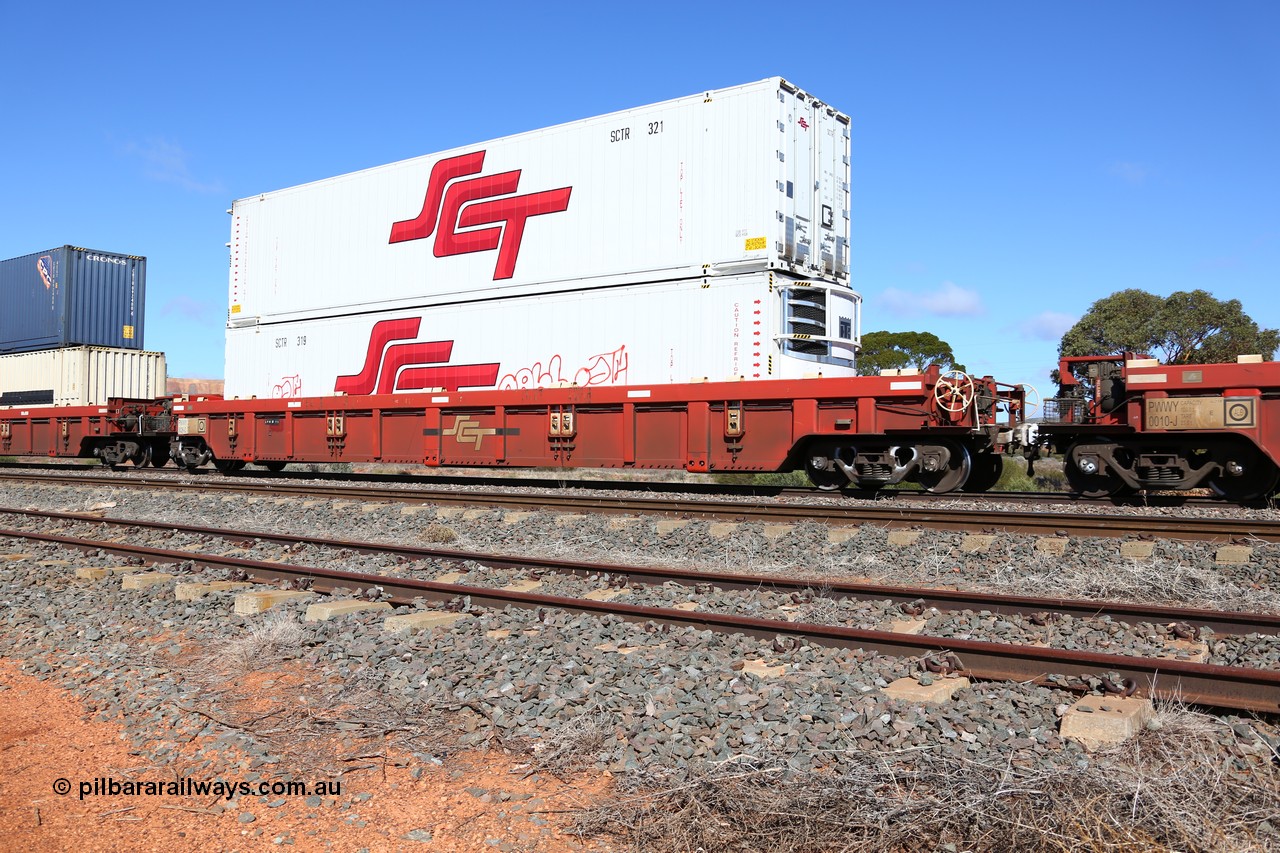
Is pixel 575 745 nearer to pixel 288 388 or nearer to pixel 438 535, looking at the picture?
pixel 438 535

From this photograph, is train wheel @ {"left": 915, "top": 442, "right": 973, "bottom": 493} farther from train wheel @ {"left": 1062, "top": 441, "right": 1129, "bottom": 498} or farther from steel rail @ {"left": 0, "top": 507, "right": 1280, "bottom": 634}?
steel rail @ {"left": 0, "top": 507, "right": 1280, "bottom": 634}

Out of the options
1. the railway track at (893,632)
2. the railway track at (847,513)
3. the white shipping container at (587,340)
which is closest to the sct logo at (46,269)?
the white shipping container at (587,340)

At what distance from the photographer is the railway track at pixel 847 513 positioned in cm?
870

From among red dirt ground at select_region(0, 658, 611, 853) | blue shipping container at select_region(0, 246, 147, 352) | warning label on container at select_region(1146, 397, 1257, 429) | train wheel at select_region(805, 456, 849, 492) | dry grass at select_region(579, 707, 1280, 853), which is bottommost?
red dirt ground at select_region(0, 658, 611, 853)

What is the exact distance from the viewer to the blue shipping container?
24.9 metres

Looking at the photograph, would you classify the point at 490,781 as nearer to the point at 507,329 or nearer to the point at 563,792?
the point at 563,792

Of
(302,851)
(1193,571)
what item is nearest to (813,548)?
(1193,571)

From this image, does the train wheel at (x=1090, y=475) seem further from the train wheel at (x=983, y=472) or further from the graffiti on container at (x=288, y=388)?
the graffiti on container at (x=288, y=388)

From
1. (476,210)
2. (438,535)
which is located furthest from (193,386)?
(438,535)

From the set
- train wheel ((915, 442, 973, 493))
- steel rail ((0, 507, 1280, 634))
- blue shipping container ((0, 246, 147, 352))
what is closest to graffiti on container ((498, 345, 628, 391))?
train wheel ((915, 442, 973, 493))

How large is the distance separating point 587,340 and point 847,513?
592 cm

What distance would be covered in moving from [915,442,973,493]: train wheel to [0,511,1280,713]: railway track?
237 inches

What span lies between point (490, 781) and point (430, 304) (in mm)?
13556

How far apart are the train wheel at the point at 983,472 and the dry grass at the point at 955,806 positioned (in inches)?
370
